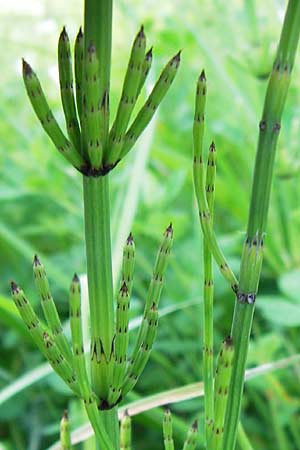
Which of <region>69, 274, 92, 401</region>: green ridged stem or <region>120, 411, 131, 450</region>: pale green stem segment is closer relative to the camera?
<region>69, 274, 92, 401</region>: green ridged stem

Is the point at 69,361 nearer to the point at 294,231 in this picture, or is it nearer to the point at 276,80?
the point at 276,80

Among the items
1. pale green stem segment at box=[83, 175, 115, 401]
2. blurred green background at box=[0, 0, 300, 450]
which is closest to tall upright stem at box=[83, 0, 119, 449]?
pale green stem segment at box=[83, 175, 115, 401]

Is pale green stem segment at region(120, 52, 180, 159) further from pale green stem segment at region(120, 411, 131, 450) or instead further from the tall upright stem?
pale green stem segment at region(120, 411, 131, 450)

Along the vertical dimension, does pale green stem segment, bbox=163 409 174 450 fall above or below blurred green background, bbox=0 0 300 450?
below

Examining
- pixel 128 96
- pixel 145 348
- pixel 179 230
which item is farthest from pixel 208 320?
pixel 179 230

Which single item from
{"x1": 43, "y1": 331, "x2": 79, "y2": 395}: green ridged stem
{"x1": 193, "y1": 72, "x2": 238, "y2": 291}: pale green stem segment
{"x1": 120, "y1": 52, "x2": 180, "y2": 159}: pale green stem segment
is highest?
{"x1": 120, "y1": 52, "x2": 180, "y2": 159}: pale green stem segment

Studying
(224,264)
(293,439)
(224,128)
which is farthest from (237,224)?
(224,264)
